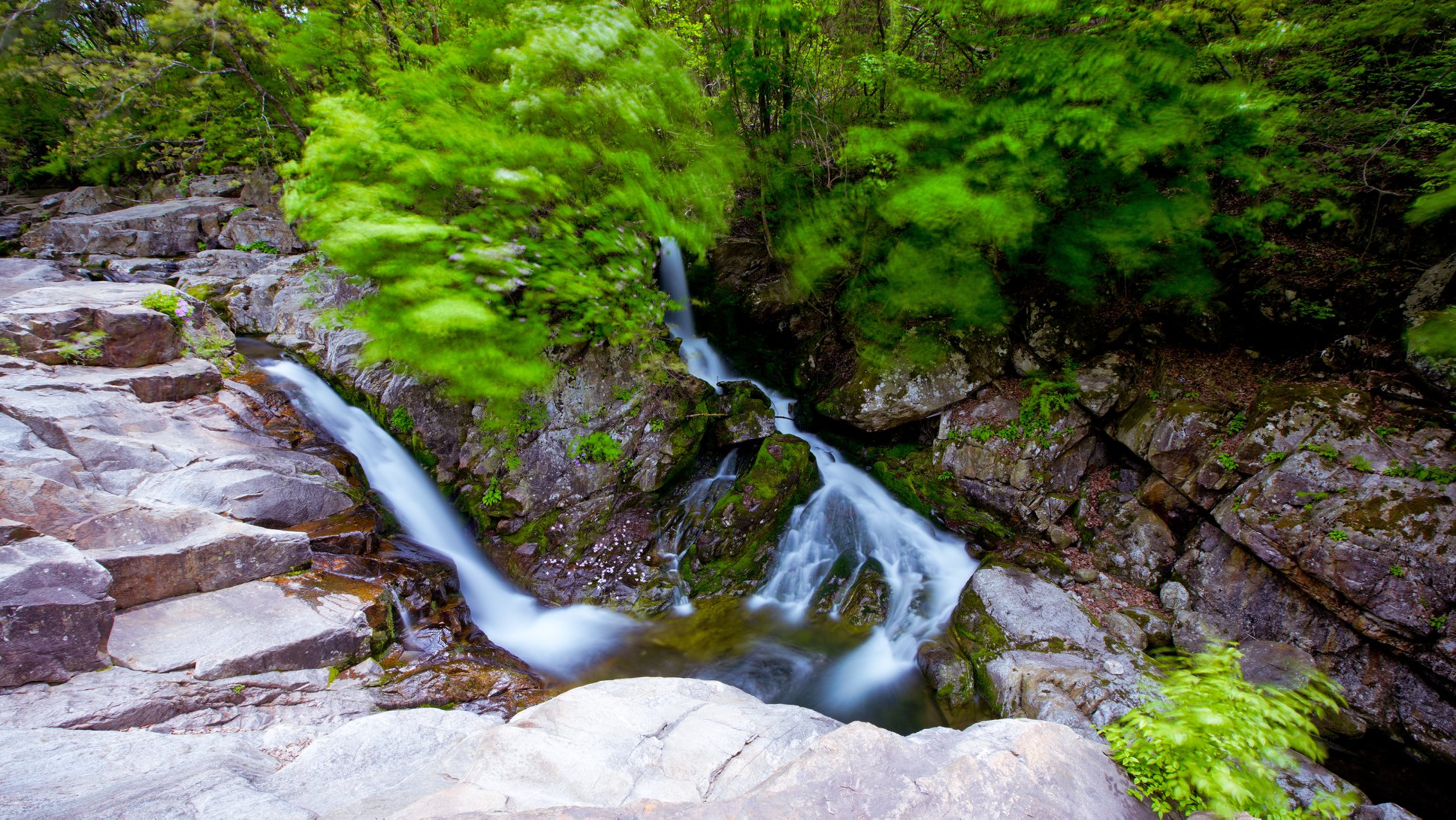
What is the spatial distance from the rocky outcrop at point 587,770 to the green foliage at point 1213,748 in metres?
0.16

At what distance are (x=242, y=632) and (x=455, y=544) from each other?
311 cm

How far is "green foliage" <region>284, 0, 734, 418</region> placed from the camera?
4.89 metres

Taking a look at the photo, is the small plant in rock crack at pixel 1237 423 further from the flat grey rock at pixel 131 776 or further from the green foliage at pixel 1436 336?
the flat grey rock at pixel 131 776

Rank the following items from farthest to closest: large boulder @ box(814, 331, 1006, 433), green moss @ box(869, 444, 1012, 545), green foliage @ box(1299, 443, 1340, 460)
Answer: large boulder @ box(814, 331, 1006, 433) < green moss @ box(869, 444, 1012, 545) < green foliage @ box(1299, 443, 1340, 460)

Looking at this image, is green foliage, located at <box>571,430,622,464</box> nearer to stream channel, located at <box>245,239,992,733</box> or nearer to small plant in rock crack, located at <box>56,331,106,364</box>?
stream channel, located at <box>245,239,992,733</box>

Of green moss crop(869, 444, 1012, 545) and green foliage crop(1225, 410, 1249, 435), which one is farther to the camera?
green moss crop(869, 444, 1012, 545)

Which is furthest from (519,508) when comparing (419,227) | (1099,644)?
(1099,644)

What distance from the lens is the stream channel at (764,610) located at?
5.93 metres

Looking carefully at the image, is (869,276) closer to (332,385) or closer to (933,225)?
(933,225)

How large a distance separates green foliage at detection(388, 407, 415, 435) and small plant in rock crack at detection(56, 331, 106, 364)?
3.13 metres

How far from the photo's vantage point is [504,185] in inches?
201

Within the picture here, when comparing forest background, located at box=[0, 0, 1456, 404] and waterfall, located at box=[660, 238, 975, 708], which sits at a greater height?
forest background, located at box=[0, 0, 1456, 404]

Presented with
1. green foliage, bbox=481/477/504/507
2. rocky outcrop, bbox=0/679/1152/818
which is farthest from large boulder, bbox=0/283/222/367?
rocky outcrop, bbox=0/679/1152/818

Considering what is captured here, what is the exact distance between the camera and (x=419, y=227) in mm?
4555
